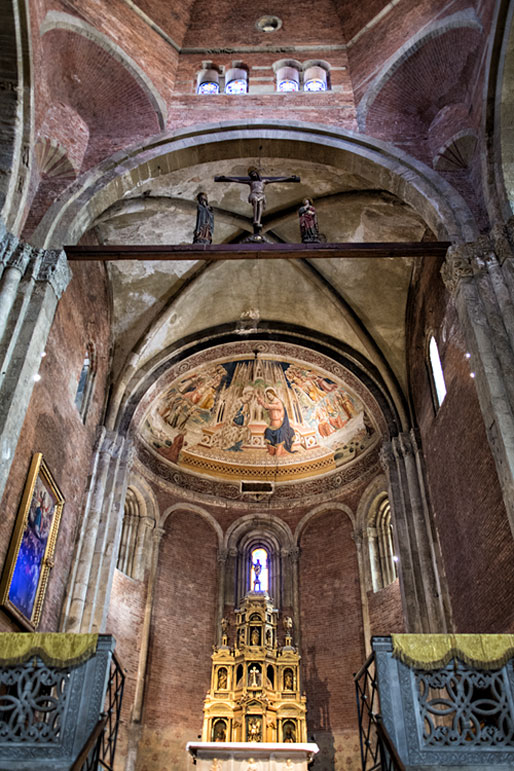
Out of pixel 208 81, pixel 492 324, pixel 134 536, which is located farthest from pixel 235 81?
pixel 134 536

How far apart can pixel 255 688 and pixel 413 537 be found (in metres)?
5.34

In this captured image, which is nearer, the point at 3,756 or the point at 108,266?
the point at 3,756

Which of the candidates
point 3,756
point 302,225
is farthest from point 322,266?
point 3,756

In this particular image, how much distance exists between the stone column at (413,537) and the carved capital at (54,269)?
8.54 meters

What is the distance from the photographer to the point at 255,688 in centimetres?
1585

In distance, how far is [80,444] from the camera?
46.8ft

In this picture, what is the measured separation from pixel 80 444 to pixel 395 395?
738cm

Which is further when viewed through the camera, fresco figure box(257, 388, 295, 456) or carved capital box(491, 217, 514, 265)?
fresco figure box(257, 388, 295, 456)

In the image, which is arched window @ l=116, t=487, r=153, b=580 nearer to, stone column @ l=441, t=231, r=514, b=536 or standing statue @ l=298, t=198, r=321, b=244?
standing statue @ l=298, t=198, r=321, b=244

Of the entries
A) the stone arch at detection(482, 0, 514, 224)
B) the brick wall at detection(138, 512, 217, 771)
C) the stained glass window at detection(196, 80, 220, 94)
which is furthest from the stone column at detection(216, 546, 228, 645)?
the stone arch at detection(482, 0, 514, 224)

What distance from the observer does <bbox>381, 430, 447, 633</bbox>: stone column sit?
13.2 metres

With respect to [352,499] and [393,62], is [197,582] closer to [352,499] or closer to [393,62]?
[352,499]

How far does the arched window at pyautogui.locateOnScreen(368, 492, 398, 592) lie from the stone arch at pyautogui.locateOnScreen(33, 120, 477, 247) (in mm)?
8778

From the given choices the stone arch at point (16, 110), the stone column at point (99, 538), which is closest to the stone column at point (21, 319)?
the stone arch at point (16, 110)
